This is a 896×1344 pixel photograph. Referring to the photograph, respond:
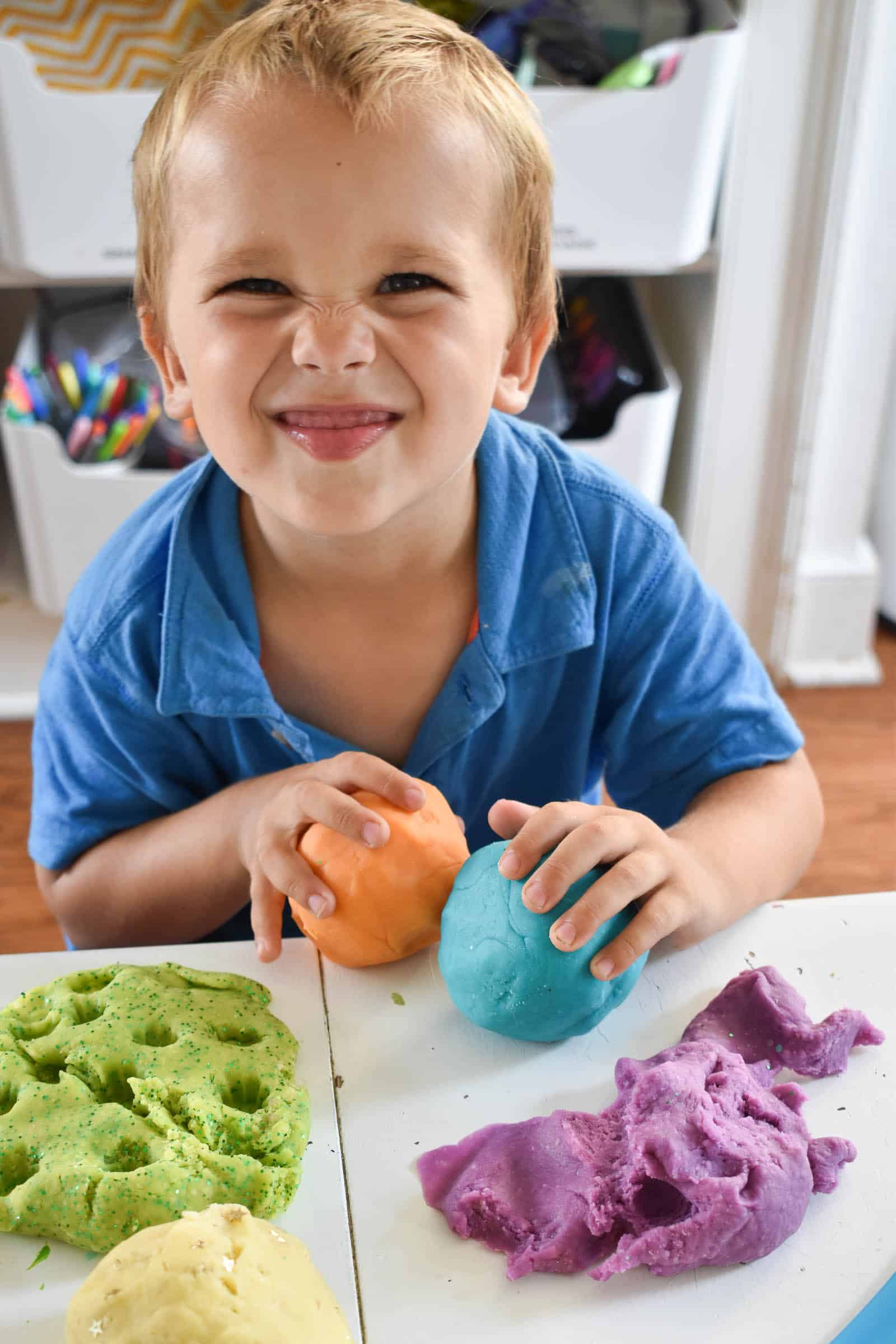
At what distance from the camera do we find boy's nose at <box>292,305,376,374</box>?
687 mm

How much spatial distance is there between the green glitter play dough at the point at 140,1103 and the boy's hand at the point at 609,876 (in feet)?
0.47

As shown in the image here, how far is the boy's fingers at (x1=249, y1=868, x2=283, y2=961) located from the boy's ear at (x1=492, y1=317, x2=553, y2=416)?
0.34 metres

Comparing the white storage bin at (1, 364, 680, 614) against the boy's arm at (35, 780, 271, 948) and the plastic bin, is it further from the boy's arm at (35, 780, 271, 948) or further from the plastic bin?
the boy's arm at (35, 780, 271, 948)

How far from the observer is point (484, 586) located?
875 mm

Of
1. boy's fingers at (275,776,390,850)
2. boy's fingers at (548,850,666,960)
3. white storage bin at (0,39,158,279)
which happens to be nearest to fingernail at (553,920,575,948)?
boy's fingers at (548,850,666,960)

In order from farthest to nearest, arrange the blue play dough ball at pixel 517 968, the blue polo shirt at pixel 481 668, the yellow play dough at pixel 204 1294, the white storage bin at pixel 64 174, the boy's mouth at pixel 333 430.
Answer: the white storage bin at pixel 64 174, the blue polo shirt at pixel 481 668, the boy's mouth at pixel 333 430, the blue play dough ball at pixel 517 968, the yellow play dough at pixel 204 1294

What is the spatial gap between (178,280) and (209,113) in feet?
0.30

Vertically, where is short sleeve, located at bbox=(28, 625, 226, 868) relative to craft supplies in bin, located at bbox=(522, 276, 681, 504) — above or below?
above

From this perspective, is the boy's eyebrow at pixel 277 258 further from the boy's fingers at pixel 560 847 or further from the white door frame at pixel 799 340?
the white door frame at pixel 799 340

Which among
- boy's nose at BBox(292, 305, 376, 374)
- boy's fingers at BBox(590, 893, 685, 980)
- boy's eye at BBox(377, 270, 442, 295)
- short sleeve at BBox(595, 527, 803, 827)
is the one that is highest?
boy's eye at BBox(377, 270, 442, 295)

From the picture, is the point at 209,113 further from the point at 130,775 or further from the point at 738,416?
the point at 738,416

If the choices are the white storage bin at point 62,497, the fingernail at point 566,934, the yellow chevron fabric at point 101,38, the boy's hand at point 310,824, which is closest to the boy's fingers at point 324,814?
the boy's hand at point 310,824

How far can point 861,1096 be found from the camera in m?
0.61

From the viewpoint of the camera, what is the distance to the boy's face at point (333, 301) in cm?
68
